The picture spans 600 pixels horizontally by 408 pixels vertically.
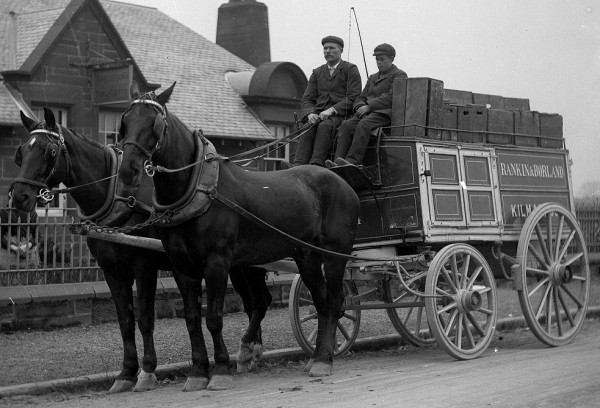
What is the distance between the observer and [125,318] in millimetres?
8836

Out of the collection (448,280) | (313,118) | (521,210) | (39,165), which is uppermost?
(313,118)

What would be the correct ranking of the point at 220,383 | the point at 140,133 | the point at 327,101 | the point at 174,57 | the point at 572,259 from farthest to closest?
the point at 174,57 < the point at 572,259 < the point at 327,101 < the point at 220,383 < the point at 140,133

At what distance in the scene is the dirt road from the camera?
7.58 meters

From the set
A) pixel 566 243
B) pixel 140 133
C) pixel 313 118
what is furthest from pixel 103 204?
pixel 566 243

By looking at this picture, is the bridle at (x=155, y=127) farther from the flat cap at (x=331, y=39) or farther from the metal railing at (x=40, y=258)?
the metal railing at (x=40, y=258)

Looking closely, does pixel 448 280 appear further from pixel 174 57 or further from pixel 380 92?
pixel 174 57

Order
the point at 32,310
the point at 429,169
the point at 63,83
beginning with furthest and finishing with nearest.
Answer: the point at 63,83 < the point at 32,310 < the point at 429,169

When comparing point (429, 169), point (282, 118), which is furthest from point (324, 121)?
point (282, 118)

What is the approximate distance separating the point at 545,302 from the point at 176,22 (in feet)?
65.8

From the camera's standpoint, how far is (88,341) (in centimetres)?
1166

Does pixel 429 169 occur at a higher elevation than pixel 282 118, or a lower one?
lower

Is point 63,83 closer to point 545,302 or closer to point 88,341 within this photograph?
point 88,341

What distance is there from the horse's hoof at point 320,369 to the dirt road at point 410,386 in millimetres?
86

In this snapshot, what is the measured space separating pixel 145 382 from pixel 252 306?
169cm
